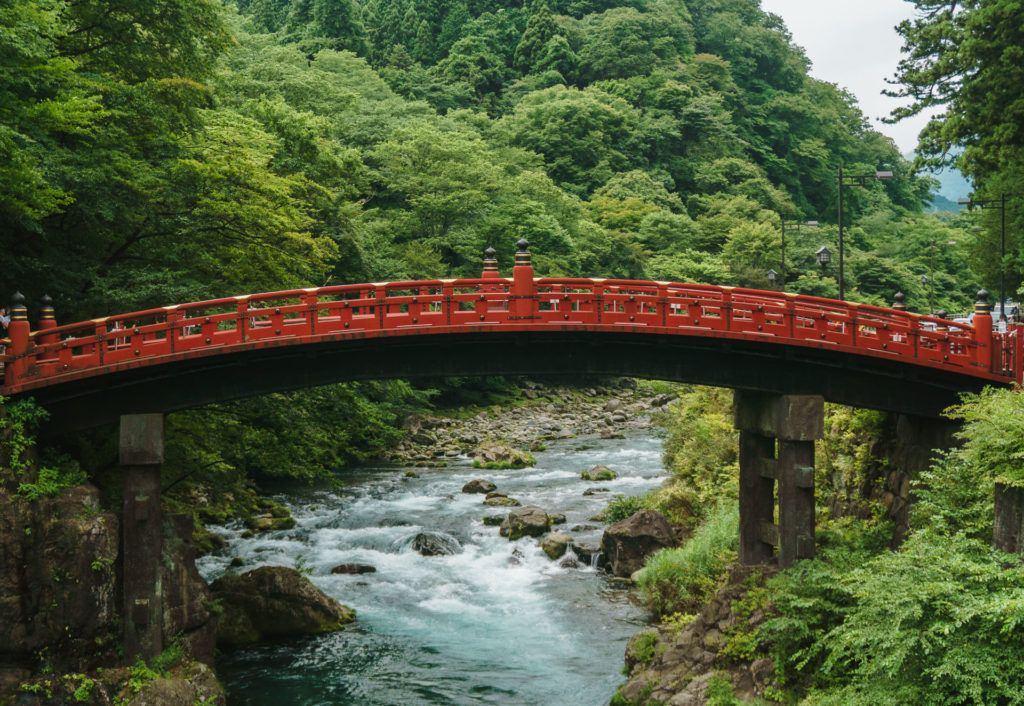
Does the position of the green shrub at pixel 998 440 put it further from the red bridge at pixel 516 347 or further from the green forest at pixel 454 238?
the red bridge at pixel 516 347

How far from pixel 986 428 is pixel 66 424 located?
19479 millimetres

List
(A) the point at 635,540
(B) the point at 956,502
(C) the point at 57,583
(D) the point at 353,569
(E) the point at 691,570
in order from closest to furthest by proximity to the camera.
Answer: (B) the point at 956,502 → (C) the point at 57,583 → (E) the point at 691,570 → (A) the point at 635,540 → (D) the point at 353,569

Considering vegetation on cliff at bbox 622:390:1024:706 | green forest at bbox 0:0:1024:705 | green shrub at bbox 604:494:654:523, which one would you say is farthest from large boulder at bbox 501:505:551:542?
vegetation on cliff at bbox 622:390:1024:706

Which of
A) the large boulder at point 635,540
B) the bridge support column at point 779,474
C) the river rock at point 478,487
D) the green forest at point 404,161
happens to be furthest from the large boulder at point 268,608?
the river rock at point 478,487

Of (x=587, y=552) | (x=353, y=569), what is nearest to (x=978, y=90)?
(x=587, y=552)

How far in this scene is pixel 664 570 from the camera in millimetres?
28641

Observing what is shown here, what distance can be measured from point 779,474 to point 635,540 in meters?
8.28

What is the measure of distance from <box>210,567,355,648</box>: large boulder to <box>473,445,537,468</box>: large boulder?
67.2 feet

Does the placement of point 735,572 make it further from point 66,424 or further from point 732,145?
point 732,145

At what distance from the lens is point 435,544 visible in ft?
114

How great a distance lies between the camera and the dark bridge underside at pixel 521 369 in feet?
76.1

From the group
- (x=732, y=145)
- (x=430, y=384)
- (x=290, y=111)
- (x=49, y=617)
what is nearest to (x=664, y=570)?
(x=49, y=617)

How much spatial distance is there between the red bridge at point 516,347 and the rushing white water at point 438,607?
713 centimetres

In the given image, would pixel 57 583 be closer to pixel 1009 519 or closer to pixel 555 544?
pixel 555 544
